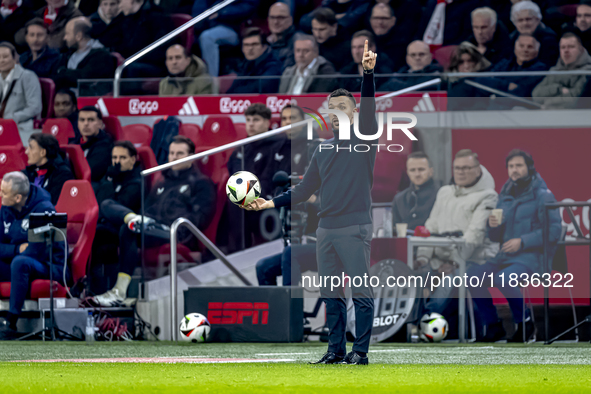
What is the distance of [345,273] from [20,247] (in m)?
5.27

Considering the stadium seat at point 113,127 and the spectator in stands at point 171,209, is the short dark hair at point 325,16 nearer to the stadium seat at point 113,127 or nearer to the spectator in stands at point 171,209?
the stadium seat at point 113,127

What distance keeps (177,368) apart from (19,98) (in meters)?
8.24

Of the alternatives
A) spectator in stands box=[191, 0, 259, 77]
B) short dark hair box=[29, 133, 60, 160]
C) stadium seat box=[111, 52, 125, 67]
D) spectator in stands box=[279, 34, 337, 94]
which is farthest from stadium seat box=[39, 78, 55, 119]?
spectator in stands box=[279, 34, 337, 94]

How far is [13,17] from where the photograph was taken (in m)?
14.5

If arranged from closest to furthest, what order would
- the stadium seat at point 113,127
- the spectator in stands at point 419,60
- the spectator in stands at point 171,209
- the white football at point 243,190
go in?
the white football at point 243,190 → the spectator in stands at point 171,209 → the spectator in stands at point 419,60 → the stadium seat at point 113,127

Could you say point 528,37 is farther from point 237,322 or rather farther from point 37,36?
point 37,36

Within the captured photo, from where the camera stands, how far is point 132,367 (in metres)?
5.34

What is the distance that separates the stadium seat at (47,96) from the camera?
12480 mm

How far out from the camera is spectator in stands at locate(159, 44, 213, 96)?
36.8ft

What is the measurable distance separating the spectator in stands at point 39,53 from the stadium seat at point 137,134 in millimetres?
2249

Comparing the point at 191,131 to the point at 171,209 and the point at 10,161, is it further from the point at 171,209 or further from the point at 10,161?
the point at 10,161

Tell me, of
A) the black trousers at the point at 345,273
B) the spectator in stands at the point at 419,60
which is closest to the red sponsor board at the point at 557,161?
the spectator in stands at the point at 419,60

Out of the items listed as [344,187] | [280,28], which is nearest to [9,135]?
[280,28]

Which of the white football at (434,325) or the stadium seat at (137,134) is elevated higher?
the stadium seat at (137,134)
